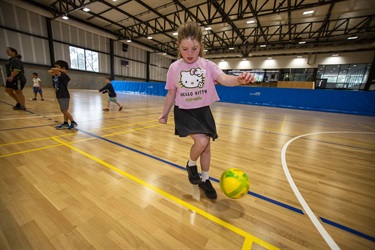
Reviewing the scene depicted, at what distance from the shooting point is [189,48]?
1448 millimetres

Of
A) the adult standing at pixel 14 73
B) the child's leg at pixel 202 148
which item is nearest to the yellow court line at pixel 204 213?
the child's leg at pixel 202 148

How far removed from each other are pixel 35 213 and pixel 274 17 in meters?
16.9

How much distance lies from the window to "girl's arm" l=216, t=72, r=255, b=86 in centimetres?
2089

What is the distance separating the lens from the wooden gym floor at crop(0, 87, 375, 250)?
1.21 metres

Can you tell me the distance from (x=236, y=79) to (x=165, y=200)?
4.28ft

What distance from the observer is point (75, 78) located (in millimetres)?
18297

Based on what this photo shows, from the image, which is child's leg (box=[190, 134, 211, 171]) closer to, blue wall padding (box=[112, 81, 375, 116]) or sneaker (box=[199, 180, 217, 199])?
sneaker (box=[199, 180, 217, 199])

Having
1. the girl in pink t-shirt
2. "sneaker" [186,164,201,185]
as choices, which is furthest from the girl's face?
"sneaker" [186,164,201,185]

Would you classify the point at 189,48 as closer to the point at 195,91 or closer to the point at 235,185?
the point at 195,91

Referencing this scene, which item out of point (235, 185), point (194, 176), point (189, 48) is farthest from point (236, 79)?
point (194, 176)

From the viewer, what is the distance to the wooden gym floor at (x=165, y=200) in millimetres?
1208

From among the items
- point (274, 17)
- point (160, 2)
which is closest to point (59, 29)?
Answer: point (160, 2)

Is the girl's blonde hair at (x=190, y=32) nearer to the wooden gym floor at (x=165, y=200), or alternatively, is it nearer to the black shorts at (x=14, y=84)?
the wooden gym floor at (x=165, y=200)

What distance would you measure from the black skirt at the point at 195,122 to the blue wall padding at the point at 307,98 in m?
12.5
